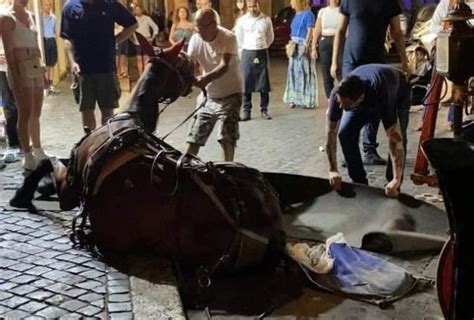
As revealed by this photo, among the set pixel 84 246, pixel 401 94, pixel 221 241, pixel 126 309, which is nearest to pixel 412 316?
pixel 221 241

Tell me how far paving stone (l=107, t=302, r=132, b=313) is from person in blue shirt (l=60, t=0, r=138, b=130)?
10.4 feet

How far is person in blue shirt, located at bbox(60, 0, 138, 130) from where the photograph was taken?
23.9 feet

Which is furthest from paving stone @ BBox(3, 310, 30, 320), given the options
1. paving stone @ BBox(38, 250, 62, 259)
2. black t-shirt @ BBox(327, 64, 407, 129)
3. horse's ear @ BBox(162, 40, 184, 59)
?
black t-shirt @ BBox(327, 64, 407, 129)

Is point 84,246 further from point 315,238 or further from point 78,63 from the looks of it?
point 78,63

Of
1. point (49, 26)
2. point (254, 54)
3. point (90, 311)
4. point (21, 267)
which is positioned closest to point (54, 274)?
point (21, 267)

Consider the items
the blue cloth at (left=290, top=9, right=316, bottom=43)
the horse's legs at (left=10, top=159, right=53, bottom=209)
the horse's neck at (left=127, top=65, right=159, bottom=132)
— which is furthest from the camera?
the blue cloth at (left=290, top=9, right=316, bottom=43)

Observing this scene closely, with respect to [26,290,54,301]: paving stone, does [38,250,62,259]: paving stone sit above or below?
below

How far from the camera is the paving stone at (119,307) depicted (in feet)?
13.8

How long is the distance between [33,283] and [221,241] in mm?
1159

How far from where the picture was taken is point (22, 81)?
718 cm

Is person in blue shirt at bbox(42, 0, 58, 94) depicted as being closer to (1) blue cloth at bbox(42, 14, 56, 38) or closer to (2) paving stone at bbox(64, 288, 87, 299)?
(1) blue cloth at bbox(42, 14, 56, 38)

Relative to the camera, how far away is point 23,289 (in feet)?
14.6

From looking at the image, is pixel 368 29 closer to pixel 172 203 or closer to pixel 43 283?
pixel 172 203

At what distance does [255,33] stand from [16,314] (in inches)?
288
